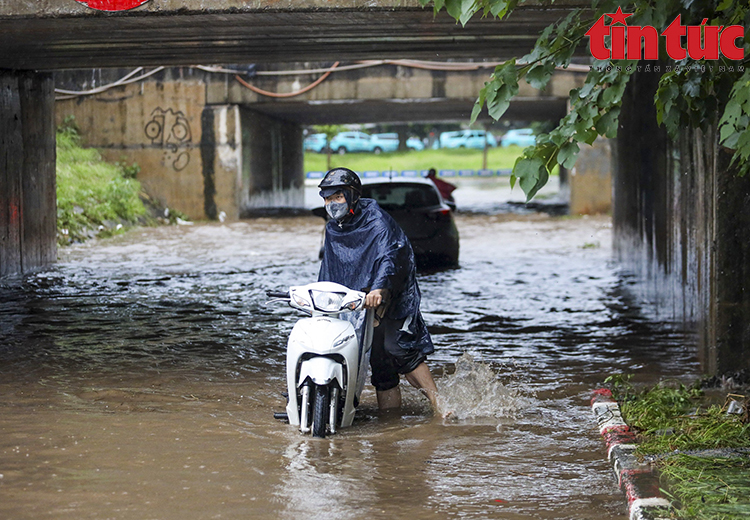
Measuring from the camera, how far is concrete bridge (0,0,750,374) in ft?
24.5

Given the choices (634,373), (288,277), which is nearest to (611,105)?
(634,373)

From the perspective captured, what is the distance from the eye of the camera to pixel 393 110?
29.7m

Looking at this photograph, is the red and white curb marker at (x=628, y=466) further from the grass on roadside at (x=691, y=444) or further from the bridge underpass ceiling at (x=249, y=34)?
the bridge underpass ceiling at (x=249, y=34)

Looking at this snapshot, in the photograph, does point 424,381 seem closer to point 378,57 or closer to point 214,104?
point 378,57

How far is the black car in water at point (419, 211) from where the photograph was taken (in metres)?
14.7

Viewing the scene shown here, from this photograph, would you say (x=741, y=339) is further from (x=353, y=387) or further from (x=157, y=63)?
(x=157, y=63)

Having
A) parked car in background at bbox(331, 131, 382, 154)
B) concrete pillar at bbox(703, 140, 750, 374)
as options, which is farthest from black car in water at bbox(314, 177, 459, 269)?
parked car in background at bbox(331, 131, 382, 154)

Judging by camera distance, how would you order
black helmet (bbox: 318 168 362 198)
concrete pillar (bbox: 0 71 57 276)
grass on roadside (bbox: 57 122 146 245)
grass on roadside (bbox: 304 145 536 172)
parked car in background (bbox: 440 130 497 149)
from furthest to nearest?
parked car in background (bbox: 440 130 497 149) → grass on roadside (bbox: 304 145 536 172) → grass on roadside (bbox: 57 122 146 245) → concrete pillar (bbox: 0 71 57 276) → black helmet (bbox: 318 168 362 198)

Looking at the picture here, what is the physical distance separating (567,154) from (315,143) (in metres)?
52.9

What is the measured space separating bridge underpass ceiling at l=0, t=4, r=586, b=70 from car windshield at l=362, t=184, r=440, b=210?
8.87 feet

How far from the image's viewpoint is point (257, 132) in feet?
92.1

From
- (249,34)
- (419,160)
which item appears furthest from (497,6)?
(419,160)

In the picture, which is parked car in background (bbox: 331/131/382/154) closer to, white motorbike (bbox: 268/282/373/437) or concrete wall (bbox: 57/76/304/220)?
concrete wall (bbox: 57/76/304/220)

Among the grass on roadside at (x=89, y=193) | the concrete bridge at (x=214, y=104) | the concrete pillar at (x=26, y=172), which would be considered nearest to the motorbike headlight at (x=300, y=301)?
the concrete pillar at (x=26, y=172)
